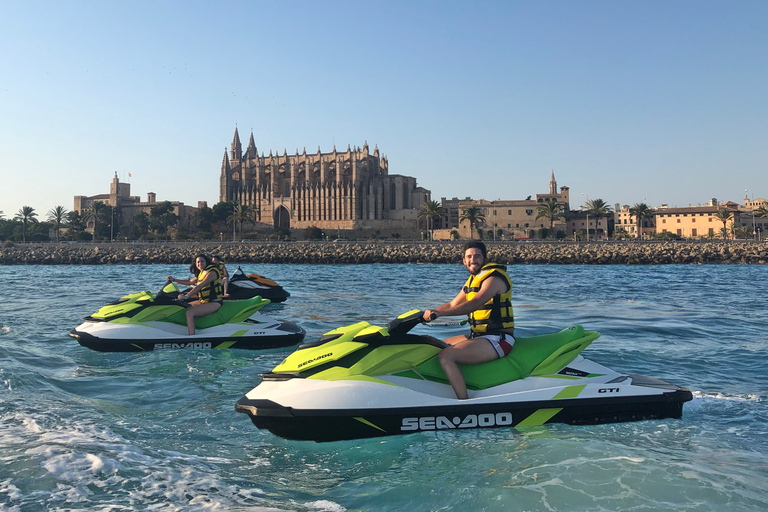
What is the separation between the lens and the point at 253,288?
1906 cm

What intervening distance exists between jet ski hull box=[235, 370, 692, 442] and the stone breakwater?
51050 millimetres

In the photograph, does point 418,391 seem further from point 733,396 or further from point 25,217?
point 25,217

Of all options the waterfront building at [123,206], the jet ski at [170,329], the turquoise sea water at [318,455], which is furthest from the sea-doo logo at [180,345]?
the waterfront building at [123,206]

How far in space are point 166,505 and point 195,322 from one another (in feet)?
19.6

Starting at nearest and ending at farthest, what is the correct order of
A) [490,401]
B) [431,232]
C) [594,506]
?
[594,506] < [490,401] < [431,232]

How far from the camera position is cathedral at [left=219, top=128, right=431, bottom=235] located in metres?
124

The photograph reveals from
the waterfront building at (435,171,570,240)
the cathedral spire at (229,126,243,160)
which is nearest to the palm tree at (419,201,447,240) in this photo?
the waterfront building at (435,171,570,240)

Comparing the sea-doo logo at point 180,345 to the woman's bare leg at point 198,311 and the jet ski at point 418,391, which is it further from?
the jet ski at point 418,391

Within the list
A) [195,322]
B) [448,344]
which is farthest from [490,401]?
[195,322]

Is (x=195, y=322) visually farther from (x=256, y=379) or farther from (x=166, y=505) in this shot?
(x=166, y=505)

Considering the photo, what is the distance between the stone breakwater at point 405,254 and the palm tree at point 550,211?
29.2m

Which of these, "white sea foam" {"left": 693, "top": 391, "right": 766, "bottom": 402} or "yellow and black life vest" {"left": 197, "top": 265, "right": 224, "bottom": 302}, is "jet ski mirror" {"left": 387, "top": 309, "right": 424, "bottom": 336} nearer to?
"white sea foam" {"left": 693, "top": 391, "right": 766, "bottom": 402}

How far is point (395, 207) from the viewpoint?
418 feet

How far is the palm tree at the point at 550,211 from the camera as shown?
95.1m
